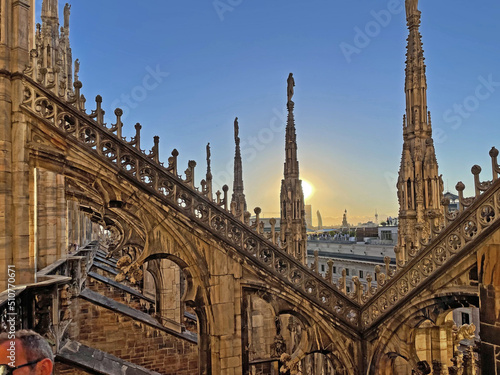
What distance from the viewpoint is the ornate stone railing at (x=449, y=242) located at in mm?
5949

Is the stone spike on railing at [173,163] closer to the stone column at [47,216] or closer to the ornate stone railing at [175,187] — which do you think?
the ornate stone railing at [175,187]

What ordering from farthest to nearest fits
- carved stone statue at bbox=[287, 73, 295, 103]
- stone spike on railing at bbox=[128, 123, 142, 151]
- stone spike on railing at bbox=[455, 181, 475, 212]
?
carved stone statue at bbox=[287, 73, 295, 103]
stone spike on railing at bbox=[128, 123, 142, 151]
stone spike on railing at bbox=[455, 181, 475, 212]

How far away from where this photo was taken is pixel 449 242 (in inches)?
257

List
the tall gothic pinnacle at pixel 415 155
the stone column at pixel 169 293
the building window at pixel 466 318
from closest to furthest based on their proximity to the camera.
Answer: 1. the tall gothic pinnacle at pixel 415 155
2. the stone column at pixel 169 293
3. the building window at pixel 466 318

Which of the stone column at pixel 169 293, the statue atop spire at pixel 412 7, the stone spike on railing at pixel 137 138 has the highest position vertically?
the statue atop spire at pixel 412 7

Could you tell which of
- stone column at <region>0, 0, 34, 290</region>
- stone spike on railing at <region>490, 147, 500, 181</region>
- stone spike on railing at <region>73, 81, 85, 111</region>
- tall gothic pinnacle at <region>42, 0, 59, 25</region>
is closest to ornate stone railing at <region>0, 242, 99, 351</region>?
stone column at <region>0, 0, 34, 290</region>

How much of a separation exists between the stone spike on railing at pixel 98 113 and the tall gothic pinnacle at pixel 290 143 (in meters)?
10.2

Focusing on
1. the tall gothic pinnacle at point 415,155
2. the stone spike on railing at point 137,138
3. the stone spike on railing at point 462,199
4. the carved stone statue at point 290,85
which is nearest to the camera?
the stone spike on railing at point 462,199

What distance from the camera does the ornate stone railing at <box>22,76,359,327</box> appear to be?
23.8ft

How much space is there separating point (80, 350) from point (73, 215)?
10253 millimetres

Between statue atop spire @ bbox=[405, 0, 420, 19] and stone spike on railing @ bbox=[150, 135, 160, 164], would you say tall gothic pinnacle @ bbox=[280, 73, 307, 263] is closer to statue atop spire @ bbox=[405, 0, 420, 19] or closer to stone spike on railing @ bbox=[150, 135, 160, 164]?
statue atop spire @ bbox=[405, 0, 420, 19]

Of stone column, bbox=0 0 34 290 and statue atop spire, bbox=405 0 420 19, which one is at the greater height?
statue atop spire, bbox=405 0 420 19

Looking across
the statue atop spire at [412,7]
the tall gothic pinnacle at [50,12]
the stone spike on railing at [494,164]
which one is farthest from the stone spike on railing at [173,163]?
the tall gothic pinnacle at [50,12]

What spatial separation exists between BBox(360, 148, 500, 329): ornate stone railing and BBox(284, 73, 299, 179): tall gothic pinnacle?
8879 millimetres
